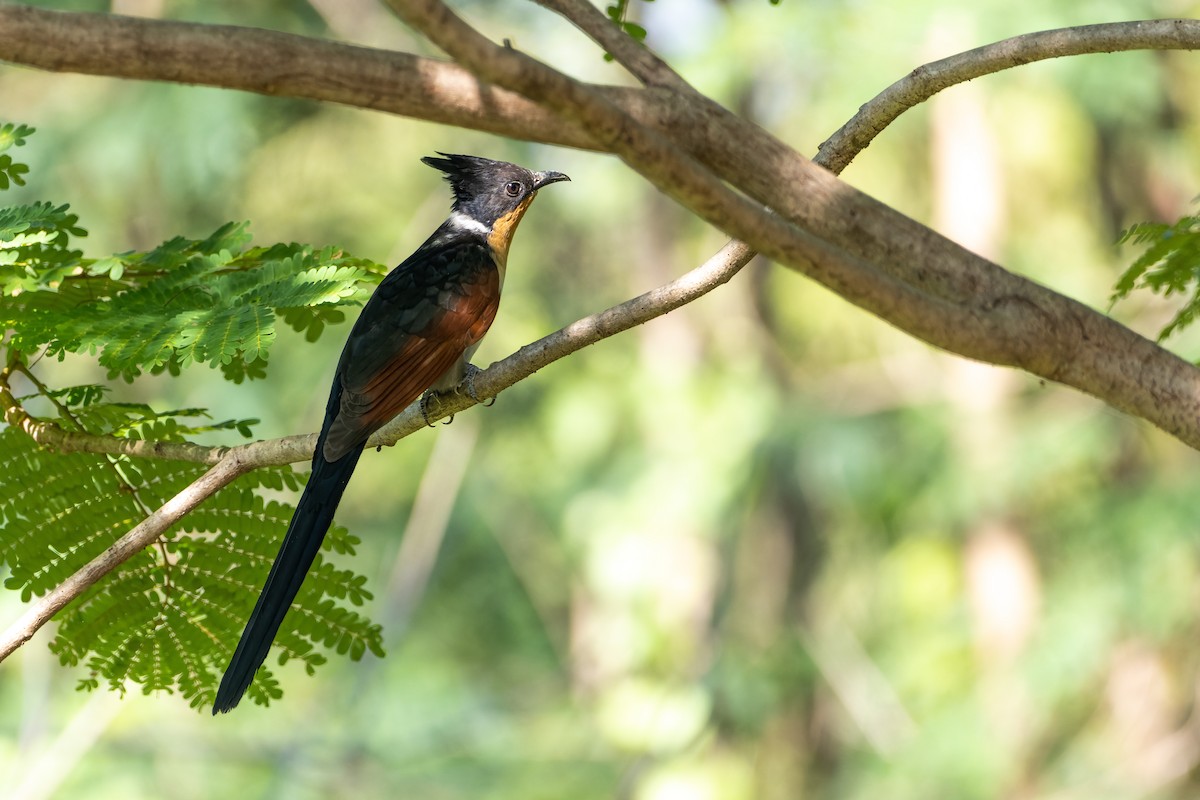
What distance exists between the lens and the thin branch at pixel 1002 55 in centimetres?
201

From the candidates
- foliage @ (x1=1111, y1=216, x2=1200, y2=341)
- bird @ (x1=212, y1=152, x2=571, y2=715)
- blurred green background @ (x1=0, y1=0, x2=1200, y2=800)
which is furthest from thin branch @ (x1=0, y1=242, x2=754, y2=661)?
blurred green background @ (x1=0, y1=0, x2=1200, y2=800)

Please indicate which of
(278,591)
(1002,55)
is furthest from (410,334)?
(1002,55)

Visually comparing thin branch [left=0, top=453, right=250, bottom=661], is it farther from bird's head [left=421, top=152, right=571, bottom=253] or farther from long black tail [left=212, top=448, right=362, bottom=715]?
bird's head [left=421, top=152, right=571, bottom=253]

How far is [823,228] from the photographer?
5.03ft

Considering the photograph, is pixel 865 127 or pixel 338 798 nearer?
pixel 865 127

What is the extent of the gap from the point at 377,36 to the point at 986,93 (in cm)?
461

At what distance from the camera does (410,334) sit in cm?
349

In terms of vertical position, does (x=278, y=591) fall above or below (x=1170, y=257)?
below

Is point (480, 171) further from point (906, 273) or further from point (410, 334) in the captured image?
point (906, 273)

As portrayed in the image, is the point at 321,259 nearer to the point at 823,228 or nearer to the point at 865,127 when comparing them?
the point at 865,127

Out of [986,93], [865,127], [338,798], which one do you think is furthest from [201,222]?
[865,127]

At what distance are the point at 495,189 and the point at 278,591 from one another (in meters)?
2.19

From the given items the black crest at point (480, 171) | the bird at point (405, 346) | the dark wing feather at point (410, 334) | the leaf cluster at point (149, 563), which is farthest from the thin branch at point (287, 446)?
the black crest at point (480, 171)

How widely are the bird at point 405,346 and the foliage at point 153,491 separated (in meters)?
0.13
